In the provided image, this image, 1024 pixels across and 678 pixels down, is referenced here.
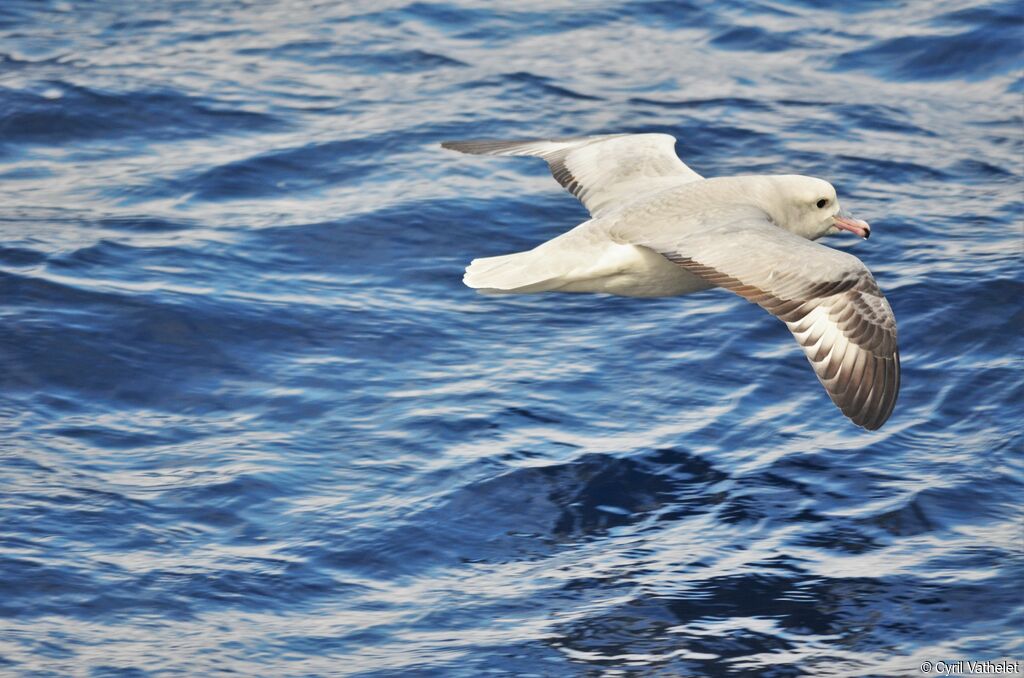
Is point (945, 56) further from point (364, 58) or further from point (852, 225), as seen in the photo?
point (852, 225)

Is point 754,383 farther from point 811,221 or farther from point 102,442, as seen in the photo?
point 102,442

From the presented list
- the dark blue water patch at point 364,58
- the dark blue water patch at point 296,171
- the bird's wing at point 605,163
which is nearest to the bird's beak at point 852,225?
the bird's wing at point 605,163

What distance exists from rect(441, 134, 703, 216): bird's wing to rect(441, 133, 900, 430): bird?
3cm

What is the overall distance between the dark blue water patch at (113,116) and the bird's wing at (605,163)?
317cm

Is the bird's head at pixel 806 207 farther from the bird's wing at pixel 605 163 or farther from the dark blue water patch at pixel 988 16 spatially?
the dark blue water patch at pixel 988 16

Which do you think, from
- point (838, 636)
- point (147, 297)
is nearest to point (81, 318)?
point (147, 297)

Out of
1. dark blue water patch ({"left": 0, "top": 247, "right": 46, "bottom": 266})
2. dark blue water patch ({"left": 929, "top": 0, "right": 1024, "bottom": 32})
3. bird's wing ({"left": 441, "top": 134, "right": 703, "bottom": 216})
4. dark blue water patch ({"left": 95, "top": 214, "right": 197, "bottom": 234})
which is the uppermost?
dark blue water patch ({"left": 929, "top": 0, "right": 1024, "bottom": 32})

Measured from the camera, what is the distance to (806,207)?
8.31m

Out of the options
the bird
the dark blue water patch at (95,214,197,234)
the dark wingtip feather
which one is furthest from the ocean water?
the dark wingtip feather

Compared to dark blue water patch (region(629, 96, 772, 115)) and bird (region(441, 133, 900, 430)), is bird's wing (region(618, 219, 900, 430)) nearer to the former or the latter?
bird (region(441, 133, 900, 430))

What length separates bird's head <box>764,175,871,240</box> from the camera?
8195mm

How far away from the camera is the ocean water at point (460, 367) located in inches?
271

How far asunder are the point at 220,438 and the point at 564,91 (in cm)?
549

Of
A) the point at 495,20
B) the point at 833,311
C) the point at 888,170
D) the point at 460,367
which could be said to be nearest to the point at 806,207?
the point at 833,311
